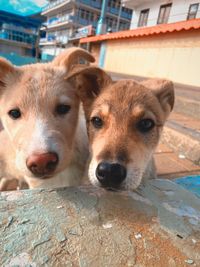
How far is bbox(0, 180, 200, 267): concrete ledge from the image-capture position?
4.52ft

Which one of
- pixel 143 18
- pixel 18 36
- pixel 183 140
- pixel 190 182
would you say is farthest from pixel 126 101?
pixel 18 36

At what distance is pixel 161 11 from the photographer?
56.4 feet

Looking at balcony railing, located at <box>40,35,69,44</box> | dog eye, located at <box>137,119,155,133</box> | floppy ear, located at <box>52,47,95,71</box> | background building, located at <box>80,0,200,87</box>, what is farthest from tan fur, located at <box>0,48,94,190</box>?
balcony railing, located at <box>40,35,69,44</box>

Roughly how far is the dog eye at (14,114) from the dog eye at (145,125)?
1136 mm

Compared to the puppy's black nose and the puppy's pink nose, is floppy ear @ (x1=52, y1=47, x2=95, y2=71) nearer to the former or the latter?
the puppy's pink nose

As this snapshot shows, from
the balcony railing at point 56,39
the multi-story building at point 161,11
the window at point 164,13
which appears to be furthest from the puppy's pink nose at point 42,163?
the balcony railing at point 56,39

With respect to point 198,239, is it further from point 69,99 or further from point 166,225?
point 69,99

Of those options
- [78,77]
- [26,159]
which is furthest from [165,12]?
[26,159]

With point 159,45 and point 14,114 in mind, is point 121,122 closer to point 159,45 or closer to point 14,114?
point 14,114

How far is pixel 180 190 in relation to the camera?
2.29 meters

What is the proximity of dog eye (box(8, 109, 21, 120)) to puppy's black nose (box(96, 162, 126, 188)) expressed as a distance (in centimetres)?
102

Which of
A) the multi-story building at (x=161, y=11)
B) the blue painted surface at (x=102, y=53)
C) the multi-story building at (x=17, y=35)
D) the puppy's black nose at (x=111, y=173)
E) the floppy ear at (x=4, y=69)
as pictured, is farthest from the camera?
the multi-story building at (x=17, y=35)

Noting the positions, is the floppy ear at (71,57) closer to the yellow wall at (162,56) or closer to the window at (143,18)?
the yellow wall at (162,56)

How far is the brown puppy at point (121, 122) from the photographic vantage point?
6.20ft
